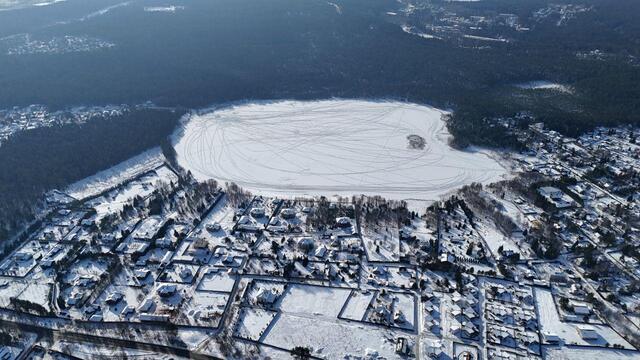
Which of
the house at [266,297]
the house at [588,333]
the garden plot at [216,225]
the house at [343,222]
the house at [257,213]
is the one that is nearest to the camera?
the house at [588,333]

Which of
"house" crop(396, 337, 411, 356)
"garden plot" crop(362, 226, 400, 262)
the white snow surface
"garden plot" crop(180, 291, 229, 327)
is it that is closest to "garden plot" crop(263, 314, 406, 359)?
"house" crop(396, 337, 411, 356)

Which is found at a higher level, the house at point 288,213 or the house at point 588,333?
the house at point 288,213

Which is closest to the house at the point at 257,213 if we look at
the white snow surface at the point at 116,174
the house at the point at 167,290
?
the house at the point at 167,290

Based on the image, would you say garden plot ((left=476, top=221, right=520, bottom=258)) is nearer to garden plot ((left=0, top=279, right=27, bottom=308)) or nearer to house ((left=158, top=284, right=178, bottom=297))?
house ((left=158, top=284, right=178, bottom=297))

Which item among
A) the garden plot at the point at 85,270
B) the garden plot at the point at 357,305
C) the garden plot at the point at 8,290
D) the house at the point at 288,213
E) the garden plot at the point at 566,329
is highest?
the house at the point at 288,213

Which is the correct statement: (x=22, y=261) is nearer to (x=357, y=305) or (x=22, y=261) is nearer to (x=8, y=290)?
(x=8, y=290)

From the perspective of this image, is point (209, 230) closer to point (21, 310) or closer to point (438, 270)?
point (21, 310)

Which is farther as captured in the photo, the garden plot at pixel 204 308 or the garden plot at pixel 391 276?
the garden plot at pixel 391 276

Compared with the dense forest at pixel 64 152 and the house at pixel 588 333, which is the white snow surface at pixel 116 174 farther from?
the house at pixel 588 333
